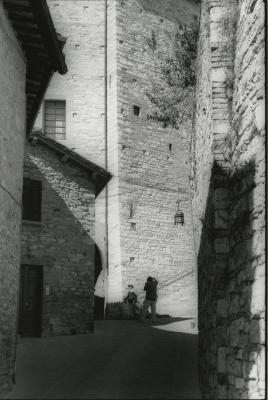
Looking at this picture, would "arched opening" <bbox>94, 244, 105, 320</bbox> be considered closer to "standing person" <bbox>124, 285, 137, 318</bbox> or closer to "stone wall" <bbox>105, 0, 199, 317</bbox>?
"stone wall" <bbox>105, 0, 199, 317</bbox>

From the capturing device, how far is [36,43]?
374 inches

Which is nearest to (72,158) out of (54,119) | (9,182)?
(54,119)

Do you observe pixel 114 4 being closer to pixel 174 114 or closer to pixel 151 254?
pixel 174 114

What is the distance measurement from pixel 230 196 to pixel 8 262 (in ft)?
12.1

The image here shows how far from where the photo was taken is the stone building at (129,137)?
75.7 feet

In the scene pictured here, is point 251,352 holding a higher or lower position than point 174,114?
lower

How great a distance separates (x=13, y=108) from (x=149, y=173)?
15182mm

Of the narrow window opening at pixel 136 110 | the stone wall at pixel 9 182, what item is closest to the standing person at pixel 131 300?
the narrow window opening at pixel 136 110

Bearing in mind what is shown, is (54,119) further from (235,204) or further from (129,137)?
(235,204)

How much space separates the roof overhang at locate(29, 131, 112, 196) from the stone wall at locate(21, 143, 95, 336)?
17cm

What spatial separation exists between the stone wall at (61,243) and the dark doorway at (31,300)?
184mm

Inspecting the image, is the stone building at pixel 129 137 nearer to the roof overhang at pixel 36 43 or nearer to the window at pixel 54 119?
the window at pixel 54 119

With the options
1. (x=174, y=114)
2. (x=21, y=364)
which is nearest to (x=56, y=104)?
(x=174, y=114)

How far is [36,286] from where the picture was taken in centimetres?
1686
